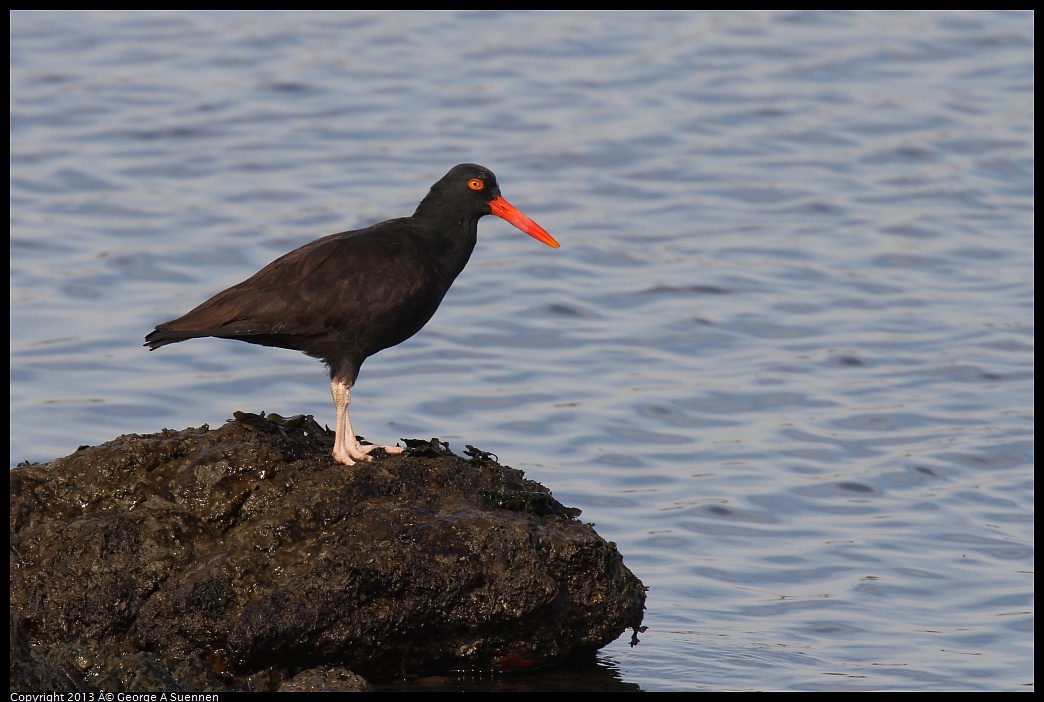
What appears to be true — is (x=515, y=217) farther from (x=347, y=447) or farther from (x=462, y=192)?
(x=347, y=447)

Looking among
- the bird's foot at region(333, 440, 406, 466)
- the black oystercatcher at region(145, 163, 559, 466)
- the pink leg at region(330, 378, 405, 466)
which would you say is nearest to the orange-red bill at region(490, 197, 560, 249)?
A: the black oystercatcher at region(145, 163, 559, 466)

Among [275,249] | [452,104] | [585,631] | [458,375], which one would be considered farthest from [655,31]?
[585,631]

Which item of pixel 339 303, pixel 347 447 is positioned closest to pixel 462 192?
pixel 339 303

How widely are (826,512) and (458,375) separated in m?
3.70

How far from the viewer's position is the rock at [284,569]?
21.5 feet

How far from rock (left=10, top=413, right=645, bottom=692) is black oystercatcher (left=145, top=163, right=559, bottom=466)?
0.52 meters

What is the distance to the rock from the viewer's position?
655cm

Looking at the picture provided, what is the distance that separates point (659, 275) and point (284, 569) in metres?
9.28

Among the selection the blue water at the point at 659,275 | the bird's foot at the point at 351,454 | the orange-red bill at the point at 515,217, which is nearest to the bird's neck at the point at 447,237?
the orange-red bill at the point at 515,217

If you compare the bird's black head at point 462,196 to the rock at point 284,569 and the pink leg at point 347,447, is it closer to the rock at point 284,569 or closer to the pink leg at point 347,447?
the pink leg at point 347,447

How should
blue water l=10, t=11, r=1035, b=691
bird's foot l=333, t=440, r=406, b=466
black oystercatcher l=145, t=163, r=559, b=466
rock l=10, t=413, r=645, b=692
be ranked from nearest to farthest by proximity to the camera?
rock l=10, t=413, r=645, b=692 < bird's foot l=333, t=440, r=406, b=466 < black oystercatcher l=145, t=163, r=559, b=466 < blue water l=10, t=11, r=1035, b=691

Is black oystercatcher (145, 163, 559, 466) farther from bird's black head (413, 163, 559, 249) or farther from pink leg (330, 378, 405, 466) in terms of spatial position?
bird's black head (413, 163, 559, 249)

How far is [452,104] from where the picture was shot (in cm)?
2106

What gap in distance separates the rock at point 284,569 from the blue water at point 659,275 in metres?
0.93
